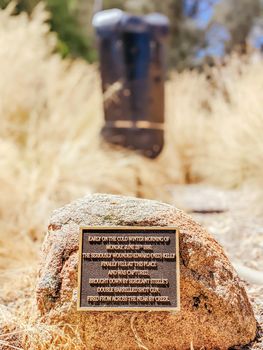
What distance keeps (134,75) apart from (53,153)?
1535 millimetres

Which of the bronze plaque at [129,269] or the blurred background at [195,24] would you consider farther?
the blurred background at [195,24]

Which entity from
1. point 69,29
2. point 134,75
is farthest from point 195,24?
point 134,75

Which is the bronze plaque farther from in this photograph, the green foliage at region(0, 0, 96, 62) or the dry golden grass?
the green foliage at region(0, 0, 96, 62)

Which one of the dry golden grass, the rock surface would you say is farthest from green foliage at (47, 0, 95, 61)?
the rock surface

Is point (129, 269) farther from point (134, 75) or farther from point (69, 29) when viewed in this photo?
point (69, 29)

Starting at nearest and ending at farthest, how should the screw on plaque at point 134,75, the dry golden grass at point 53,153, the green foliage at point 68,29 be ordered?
1. the dry golden grass at point 53,153
2. the screw on plaque at point 134,75
3. the green foliage at point 68,29

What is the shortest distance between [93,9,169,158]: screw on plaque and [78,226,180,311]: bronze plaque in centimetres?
313

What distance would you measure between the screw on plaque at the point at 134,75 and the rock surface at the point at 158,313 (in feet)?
10.1

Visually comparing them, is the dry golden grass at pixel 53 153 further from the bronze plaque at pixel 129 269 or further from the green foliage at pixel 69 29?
the green foliage at pixel 69 29

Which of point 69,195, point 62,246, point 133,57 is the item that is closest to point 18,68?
point 69,195

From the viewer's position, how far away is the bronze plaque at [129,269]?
1543 mm

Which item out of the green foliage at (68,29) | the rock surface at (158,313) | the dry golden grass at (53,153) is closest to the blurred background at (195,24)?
the green foliage at (68,29)

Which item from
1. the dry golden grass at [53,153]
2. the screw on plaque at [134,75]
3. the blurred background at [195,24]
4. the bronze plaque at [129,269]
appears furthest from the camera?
the blurred background at [195,24]

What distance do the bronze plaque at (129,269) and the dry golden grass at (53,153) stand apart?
165 mm
